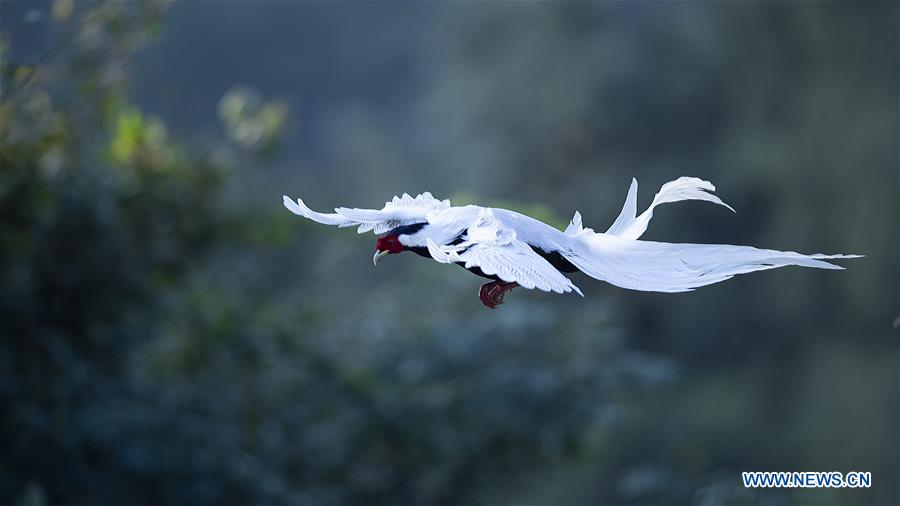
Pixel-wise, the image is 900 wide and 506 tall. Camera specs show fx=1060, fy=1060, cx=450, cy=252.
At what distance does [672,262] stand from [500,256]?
369 mm

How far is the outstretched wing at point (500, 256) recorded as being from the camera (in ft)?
5.70

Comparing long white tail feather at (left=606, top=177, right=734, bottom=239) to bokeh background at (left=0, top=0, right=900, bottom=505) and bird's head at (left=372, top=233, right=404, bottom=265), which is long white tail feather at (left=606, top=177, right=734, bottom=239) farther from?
bokeh background at (left=0, top=0, right=900, bottom=505)

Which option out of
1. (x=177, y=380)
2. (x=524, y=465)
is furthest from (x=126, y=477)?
(x=524, y=465)

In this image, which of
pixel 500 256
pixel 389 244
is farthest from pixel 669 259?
pixel 389 244

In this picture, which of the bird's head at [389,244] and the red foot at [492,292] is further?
the red foot at [492,292]

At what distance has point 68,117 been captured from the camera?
490 centimetres

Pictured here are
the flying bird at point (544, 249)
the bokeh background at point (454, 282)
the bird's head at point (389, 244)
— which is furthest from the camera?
the bokeh background at point (454, 282)

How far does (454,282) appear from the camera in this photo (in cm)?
641

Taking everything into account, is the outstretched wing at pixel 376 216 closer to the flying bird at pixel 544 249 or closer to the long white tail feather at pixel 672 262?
the flying bird at pixel 544 249

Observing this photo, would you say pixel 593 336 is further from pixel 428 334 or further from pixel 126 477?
pixel 126 477

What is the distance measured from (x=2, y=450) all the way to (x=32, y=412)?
0.73 feet

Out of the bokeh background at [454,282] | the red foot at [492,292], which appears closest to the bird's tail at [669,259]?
the red foot at [492,292]

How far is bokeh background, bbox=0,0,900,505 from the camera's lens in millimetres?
4809

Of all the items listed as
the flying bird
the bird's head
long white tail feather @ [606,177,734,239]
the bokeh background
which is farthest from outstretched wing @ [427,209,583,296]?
the bokeh background
